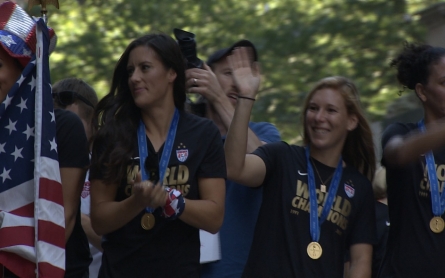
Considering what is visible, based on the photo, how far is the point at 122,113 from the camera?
4.41 metres

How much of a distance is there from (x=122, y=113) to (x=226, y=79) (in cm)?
111

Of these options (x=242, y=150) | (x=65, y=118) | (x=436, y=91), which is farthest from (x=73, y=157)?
(x=436, y=91)

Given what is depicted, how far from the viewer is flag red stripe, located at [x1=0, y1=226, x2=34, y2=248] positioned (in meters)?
3.93

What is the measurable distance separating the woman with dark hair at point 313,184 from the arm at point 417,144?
23.9 inches

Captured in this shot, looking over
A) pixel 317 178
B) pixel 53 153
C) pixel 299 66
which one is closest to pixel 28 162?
pixel 53 153

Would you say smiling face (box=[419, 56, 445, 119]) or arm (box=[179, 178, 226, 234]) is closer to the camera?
arm (box=[179, 178, 226, 234])

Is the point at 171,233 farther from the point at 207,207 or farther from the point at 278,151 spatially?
the point at 278,151

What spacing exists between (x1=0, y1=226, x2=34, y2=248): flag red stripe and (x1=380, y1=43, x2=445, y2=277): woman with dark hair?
71.3 inches

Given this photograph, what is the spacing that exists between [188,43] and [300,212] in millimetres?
1156

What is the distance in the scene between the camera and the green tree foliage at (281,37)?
1118cm

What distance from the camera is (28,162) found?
410 centimetres

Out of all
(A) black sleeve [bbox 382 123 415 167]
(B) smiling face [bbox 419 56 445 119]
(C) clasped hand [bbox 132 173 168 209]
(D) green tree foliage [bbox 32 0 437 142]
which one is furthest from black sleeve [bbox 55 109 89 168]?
(D) green tree foliage [bbox 32 0 437 142]

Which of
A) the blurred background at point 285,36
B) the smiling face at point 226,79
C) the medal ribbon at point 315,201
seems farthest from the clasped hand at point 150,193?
the blurred background at point 285,36

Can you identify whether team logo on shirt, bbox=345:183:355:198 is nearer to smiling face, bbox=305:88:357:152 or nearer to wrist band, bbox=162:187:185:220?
smiling face, bbox=305:88:357:152
